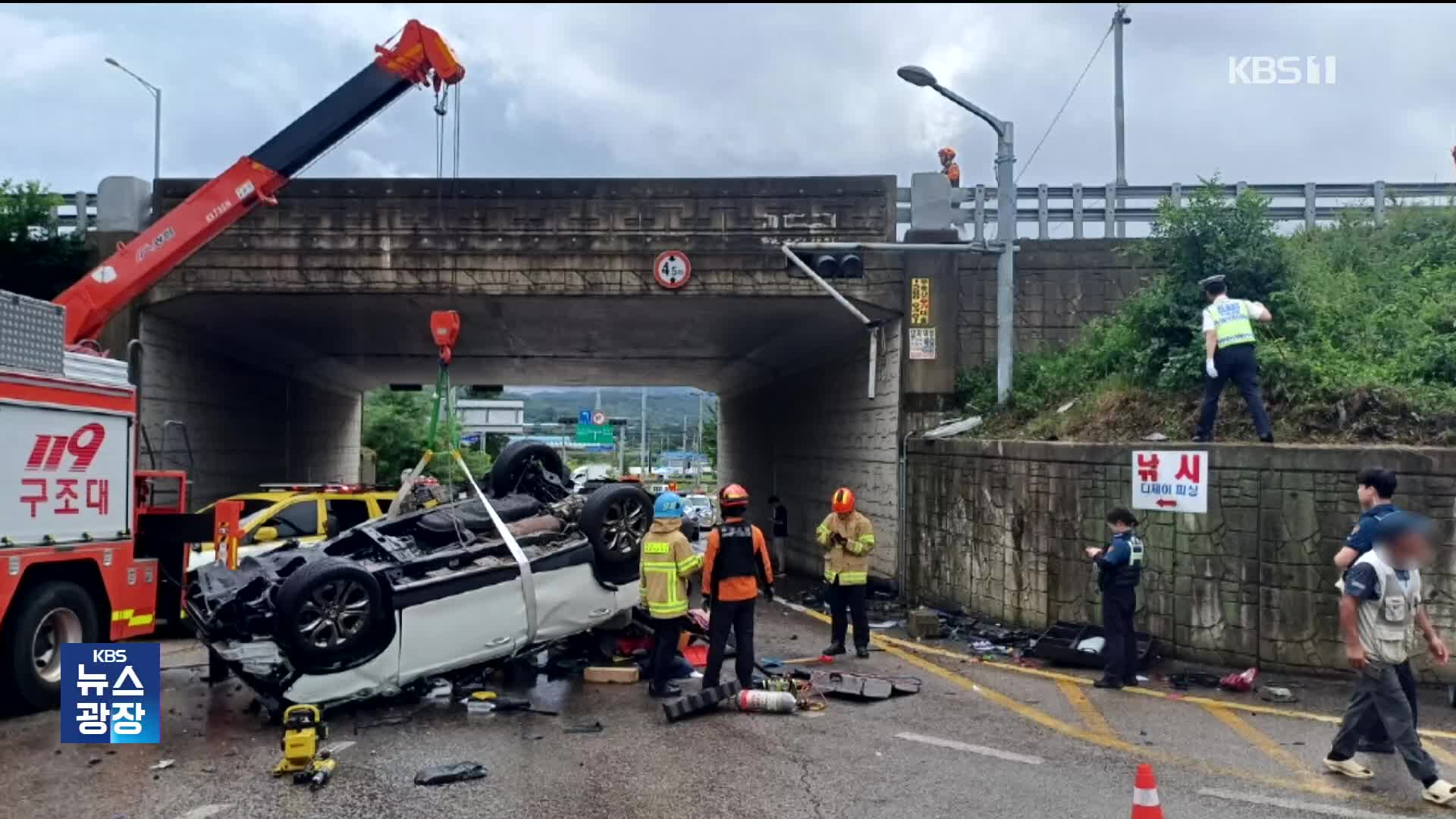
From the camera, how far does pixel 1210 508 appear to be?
30.7ft

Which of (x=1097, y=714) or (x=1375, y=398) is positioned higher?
(x=1375, y=398)

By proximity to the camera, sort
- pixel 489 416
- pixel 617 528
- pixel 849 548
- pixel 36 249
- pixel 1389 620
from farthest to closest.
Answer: pixel 489 416, pixel 36 249, pixel 849 548, pixel 617 528, pixel 1389 620

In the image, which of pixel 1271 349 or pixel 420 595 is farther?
pixel 1271 349

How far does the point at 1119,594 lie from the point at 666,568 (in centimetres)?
374

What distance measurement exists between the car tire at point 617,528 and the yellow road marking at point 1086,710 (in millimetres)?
3705

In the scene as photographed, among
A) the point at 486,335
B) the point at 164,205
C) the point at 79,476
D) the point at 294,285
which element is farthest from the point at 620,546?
the point at 486,335

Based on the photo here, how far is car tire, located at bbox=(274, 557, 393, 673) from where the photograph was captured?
7.03m

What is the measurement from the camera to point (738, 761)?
6547mm

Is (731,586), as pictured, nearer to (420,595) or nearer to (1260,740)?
(420,595)

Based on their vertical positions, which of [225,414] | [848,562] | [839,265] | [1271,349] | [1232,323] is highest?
[839,265]

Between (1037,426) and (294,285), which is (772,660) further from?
(294,285)

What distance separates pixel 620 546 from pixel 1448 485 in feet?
22.1

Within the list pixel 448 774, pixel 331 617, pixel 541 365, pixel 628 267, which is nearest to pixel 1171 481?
pixel 448 774

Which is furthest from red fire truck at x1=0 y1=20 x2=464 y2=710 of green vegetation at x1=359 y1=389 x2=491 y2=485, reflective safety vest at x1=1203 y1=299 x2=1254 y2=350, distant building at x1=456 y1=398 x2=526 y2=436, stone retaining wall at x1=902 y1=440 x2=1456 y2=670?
distant building at x1=456 y1=398 x2=526 y2=436
